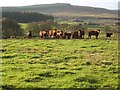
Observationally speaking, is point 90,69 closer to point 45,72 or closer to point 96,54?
point 45,72

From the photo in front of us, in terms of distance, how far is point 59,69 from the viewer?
13320mm

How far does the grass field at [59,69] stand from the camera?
11227 millimetres

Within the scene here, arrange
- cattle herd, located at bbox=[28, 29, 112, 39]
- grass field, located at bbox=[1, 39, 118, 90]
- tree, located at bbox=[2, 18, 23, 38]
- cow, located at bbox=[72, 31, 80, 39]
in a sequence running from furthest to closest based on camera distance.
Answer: tree, located at bbox=[2, 18, 23, 38]
cattle herd, located at bbox=[28, 29, 112, 39]
cow, located at bbox=[72, 31, 80, 39]
grass field, located at bbox=[1, 39, 118, 90]

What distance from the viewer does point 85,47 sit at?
66.2 ft

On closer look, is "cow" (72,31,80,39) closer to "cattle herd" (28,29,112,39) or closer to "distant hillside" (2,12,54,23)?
"cattle herd" (28,29,112,39)

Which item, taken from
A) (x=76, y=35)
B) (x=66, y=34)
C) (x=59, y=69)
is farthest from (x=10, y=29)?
(x=59, y=69)

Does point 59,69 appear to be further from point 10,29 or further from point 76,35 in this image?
point 10,29

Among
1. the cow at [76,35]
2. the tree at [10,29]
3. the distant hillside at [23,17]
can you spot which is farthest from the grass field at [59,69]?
the distant hillside at [23,17]

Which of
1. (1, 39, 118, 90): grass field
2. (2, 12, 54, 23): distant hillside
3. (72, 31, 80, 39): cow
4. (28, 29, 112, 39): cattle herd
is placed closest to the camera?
(1, 39, 118, 90): grass field

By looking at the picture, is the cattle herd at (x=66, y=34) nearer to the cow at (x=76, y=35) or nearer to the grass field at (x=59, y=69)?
the cow at (x=76, y=35)

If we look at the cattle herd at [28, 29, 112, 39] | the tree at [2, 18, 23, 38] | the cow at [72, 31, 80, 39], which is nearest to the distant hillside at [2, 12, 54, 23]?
the tree at [2, 18, 23, 38]

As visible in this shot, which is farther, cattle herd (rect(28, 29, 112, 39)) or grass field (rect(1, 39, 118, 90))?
cattle herd (rect(28, 29, 112, 39))

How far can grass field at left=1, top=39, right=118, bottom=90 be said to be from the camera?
442 inches

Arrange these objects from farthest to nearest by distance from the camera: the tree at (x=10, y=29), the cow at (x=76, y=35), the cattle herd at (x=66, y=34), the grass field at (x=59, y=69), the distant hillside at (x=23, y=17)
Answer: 1. the distant hillside at (x=23, y=17)
2. the tree at (x=10, y=29)
3. the cattle herd at (x=66, y=34)
4. the cow at (x=76, y=35)
5. the grass field at (x=59, y=69)
